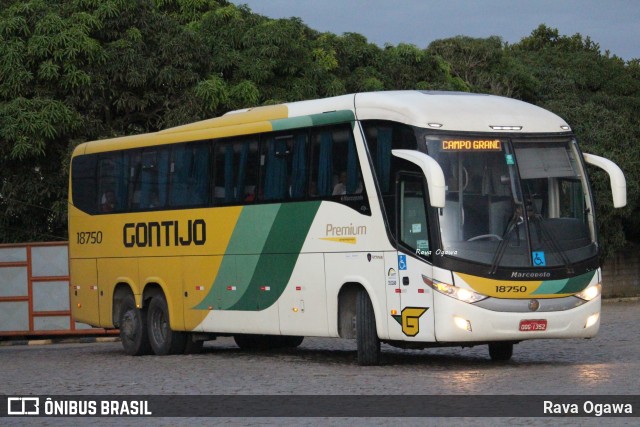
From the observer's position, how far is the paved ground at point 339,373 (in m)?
14.8

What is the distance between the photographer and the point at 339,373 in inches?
704

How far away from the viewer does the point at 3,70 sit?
31.9 m

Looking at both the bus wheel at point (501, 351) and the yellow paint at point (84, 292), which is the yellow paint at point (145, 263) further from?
the bus wheel at point (501, 351)

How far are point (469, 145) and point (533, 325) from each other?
2.44 m

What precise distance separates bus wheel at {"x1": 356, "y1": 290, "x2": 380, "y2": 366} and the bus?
0.02 m

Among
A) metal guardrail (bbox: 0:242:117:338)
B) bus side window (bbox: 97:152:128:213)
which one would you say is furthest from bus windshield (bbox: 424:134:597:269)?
metal guardrail (bbox: 0:242:117:338)

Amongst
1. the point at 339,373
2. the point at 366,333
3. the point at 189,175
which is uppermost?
the point at 189,175

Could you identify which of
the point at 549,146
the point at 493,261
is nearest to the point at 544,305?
the point at 493,261

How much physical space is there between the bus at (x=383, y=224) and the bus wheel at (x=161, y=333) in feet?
0.23

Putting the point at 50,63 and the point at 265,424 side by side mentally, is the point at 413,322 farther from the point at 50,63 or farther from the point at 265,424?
the point at 50,63

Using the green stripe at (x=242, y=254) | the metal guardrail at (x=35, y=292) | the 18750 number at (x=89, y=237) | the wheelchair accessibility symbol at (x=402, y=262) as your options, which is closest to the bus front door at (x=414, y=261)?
the wheelchair accessibility symbol at (x=402, y=262)

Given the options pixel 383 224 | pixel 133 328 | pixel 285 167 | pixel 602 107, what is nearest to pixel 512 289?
pixel 383 224

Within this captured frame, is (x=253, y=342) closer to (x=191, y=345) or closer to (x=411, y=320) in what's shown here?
(x=191, y=345)

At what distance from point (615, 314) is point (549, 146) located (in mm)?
19850
